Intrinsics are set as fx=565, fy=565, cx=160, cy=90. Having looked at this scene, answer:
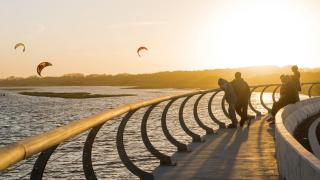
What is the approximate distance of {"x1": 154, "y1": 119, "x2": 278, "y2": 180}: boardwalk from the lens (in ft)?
27.2

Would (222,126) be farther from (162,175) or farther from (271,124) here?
(162,175)

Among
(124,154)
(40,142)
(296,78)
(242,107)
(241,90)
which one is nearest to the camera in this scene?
(40,142)

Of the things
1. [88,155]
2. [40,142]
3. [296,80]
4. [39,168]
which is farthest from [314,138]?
[40,142]

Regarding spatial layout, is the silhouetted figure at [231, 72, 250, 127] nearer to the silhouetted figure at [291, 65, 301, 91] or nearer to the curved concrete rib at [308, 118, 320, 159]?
the curved concrete rib at [308, 118, 320, 159]

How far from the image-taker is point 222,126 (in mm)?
16344

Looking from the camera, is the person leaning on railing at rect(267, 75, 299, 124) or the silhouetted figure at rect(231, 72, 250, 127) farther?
the person leaning on railing at rect(267, 75, 299, 124)

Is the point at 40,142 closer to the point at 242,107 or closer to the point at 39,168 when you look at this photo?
the point at 39,168

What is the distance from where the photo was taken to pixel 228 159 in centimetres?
989

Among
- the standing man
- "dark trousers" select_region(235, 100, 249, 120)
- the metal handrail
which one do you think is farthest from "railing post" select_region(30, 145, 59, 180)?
the standing man

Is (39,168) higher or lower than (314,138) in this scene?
higher

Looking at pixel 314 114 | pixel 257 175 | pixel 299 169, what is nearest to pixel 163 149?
pixel 314 114

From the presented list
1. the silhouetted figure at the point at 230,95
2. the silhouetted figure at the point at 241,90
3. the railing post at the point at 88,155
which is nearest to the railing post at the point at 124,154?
the railing post at the point at 88,155

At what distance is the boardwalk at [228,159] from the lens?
830 centimetres

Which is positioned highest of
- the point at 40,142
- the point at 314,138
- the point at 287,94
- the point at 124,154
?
the point at 40,142
